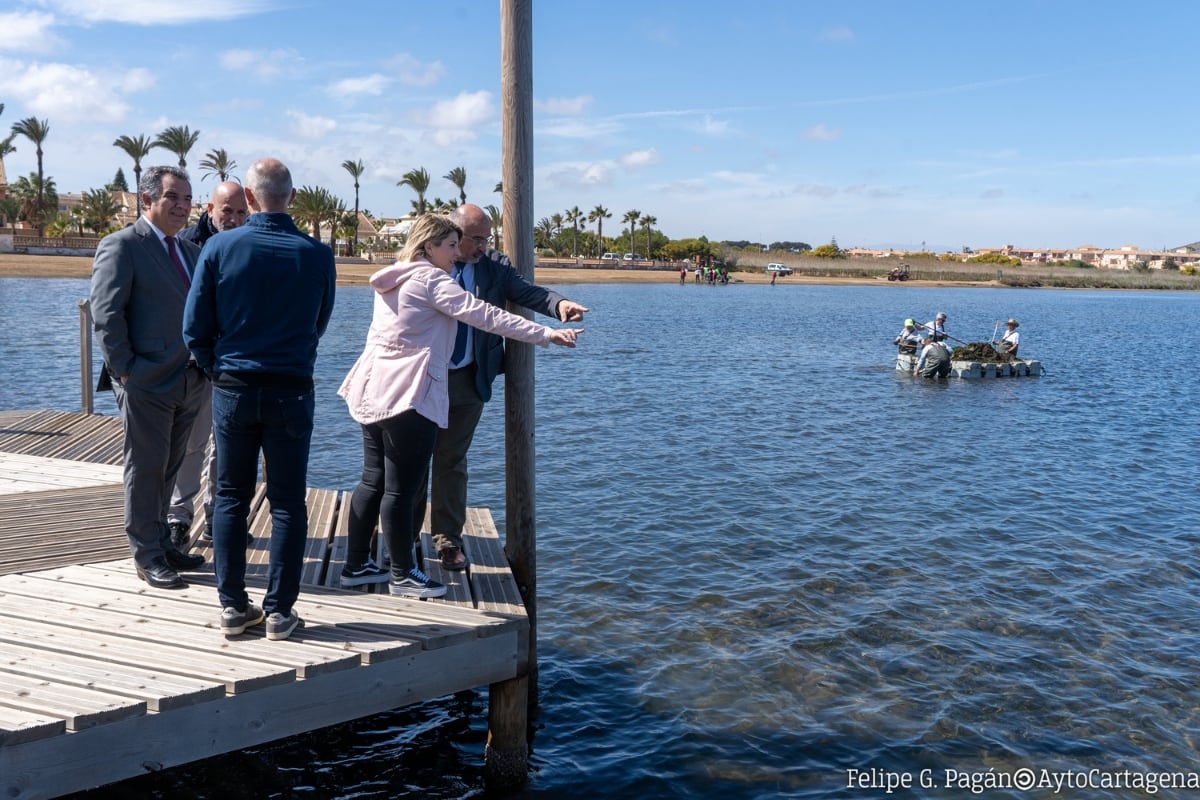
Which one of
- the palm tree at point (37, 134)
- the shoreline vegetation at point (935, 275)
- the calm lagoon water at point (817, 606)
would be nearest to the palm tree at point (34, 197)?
the palm tree at point (37, 134)

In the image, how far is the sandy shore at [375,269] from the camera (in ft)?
184

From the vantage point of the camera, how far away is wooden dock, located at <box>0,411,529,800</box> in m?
3.96

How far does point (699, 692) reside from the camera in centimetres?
710

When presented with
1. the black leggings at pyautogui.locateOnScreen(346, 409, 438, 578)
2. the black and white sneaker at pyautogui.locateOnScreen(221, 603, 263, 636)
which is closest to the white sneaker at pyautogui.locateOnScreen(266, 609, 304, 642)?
the black and white sneaker at pyautogui.locateOnScreen(221, 603, 263, 636)

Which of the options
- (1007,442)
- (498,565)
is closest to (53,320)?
(1007,442)

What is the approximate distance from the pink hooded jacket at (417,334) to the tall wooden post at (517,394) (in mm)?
872

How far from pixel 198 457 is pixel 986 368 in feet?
82.4

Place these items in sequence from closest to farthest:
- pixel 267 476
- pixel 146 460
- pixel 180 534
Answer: pixel 267 476 < pixel 146 460 < pixel 180 534

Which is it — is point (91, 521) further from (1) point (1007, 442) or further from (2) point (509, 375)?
(1) point (1007, 442)

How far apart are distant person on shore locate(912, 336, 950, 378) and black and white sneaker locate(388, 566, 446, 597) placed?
23629mm

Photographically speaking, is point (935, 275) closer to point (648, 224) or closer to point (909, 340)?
point (648, 224)

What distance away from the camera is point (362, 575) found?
563 centimetres

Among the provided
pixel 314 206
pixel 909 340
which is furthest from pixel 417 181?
pixel 909 340

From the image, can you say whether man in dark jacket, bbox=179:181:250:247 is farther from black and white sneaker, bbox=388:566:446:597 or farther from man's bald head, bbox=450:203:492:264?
black and white sneaker, bbox=388:566:446:597
